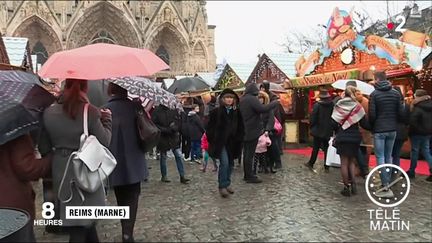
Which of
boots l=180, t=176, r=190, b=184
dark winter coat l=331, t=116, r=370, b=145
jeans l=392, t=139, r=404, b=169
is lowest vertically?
boots l=180, t=176, r=190, b=184

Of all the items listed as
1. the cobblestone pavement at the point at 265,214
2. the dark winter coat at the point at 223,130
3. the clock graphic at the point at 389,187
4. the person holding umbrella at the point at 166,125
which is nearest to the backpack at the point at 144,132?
the cobblestone pavement at the point at 265,214

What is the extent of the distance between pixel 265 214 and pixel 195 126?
19.2 feet

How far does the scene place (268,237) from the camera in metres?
4.57

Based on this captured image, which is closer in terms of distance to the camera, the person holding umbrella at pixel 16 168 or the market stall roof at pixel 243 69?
the person holding umbrella at pixel 16 168

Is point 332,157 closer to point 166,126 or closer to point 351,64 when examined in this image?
point 166,126

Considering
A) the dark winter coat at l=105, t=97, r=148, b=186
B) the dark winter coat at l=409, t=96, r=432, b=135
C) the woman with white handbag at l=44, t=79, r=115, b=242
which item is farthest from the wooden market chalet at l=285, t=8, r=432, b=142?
the woman with white handbag at l=44, t=79, r=115, b=242

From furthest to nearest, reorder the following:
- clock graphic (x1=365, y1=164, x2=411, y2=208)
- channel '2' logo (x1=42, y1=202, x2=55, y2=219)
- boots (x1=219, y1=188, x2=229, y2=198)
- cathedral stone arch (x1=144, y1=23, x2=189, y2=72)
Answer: cathedral stone arch (x1=144, y1=23, x2=189, y2=72) < boots (x1=219, y1=188, x2=229, y2=198) < clock graphic (x1=365, y1=164, x2=411, y2=208) < channel '2' logo (x1=42, y1=202, x2=55, y2=219)

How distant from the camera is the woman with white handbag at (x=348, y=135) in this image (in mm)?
6391

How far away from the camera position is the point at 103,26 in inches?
1487

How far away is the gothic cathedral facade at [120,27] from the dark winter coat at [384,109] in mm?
31539

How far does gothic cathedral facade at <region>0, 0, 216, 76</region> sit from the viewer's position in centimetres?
3503

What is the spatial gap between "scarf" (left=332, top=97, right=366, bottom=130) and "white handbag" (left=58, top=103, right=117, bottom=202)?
13.6 ft

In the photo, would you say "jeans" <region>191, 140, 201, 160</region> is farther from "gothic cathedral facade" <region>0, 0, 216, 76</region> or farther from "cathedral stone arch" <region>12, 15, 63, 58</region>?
"cathedral stone arch" <region>12, 15, 63, 58</region>

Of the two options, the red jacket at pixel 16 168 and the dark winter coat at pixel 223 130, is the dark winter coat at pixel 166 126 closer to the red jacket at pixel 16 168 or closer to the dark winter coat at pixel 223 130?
the dark winter coat at pixel 223 130
